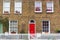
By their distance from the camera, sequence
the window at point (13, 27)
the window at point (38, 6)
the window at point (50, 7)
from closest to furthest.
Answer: the window at point (13, 27) < the window at point (50, 7) < the window at point (38, 6)

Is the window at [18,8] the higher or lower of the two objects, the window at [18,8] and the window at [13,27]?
the higher

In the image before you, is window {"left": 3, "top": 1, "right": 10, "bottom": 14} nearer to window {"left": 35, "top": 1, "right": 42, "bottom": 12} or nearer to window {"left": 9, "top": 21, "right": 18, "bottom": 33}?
window {"left": 9, "top": 21, "right": 18, "bottom": 33}

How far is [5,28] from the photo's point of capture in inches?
1114

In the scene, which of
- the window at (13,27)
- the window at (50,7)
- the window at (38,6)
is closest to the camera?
the window at (13,27)

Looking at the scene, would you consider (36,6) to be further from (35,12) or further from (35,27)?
(35,27)

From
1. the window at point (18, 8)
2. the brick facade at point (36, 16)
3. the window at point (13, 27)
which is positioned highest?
the window at point (18, 8)

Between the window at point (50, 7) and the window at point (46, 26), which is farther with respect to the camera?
the window at point (50, 7)

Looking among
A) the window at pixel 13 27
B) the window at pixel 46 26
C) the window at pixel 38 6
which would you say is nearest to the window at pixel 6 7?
the window at pixel 13 27

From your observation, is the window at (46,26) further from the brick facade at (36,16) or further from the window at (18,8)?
the window at (18,8)

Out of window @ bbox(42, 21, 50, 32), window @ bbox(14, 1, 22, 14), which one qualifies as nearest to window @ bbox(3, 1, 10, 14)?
window @ bbox(14, 1, 22, 14)

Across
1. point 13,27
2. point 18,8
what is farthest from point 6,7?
point 13,27

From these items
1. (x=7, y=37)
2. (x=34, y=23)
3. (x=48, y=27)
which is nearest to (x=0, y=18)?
(x=34, y=23)

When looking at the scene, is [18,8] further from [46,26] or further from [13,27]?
[46,26]

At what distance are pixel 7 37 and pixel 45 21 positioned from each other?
11.2 meters
